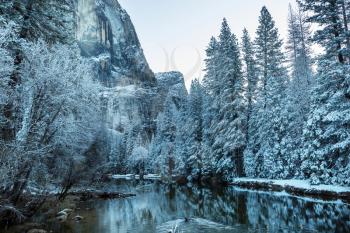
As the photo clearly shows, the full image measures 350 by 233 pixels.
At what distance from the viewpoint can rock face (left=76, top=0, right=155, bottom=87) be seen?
160000mm

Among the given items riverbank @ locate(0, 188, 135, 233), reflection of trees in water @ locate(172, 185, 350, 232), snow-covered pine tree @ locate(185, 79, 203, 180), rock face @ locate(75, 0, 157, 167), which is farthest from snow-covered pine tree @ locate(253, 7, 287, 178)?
rock face @ locate(75, 0, 157, 167)

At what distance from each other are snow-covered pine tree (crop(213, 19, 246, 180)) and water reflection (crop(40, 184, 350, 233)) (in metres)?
14.2

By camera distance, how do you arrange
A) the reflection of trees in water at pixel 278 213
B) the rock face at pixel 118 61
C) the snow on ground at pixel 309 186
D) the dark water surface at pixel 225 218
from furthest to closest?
the rock face at pixel 118 61, the snow on ground at pixel 309 186, the dark water surface at pixel 225 218, the reflection of trees in water at pixel 278 213

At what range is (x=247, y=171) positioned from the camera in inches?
1486

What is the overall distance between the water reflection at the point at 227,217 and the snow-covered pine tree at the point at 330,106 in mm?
3092

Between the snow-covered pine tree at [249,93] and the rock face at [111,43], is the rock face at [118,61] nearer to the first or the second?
the rock face at [111,43]

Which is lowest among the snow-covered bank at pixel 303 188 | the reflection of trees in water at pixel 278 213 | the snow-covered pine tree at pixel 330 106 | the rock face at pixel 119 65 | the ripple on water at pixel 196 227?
the ripple on water at pixel 196 227

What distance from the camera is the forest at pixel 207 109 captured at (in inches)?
595

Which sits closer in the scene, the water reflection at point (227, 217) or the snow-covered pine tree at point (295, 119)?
the water reflection at point (227, 217)

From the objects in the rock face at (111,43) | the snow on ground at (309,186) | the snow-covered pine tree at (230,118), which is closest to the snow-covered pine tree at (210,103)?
the snow-covered pine tree at (230,118)

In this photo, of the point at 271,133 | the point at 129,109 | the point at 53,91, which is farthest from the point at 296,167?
the point at 129,109

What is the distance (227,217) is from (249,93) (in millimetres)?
24834

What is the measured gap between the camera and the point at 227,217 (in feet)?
61.7

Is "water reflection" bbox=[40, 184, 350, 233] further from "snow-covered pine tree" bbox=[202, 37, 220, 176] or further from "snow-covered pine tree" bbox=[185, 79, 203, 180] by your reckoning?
"snow-covered pine tree" bbox=[185, 79, 203, 180]
